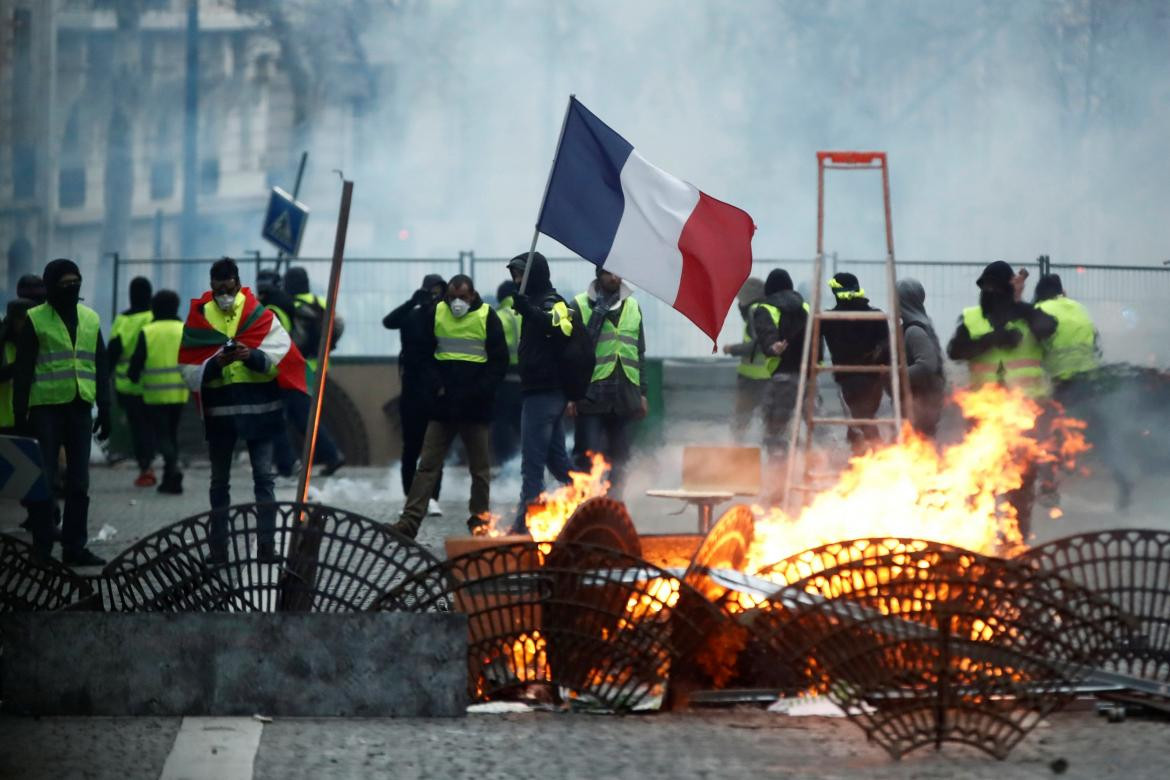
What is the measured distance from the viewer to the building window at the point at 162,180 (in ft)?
103

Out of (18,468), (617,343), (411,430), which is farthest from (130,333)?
(18,468)

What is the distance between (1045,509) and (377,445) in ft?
22.1

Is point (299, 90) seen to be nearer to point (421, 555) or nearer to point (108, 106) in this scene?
point (108, 106)

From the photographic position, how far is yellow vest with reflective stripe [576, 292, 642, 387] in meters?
10.5

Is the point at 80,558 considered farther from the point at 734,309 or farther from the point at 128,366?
the point at 734,309

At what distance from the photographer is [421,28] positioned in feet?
93.5

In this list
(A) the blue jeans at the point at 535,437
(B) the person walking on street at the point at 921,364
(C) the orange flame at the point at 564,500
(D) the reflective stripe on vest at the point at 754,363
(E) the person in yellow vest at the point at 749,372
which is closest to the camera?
(C) the orange flame at the point at 564,500

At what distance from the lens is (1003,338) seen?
34.3 feet

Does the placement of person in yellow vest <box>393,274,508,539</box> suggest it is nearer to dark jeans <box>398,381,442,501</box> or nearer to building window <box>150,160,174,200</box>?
dark jeans <box>398,381,442,501</box>

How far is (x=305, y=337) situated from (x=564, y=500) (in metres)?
5.02

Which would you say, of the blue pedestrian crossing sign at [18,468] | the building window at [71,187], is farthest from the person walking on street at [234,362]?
the building window at [71,187]

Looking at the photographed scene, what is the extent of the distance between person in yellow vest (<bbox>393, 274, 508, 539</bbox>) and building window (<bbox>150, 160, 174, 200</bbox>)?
22.4m

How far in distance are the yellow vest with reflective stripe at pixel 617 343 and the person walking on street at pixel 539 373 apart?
1.40ft

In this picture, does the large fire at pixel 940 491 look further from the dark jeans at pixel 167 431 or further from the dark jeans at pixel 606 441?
the dark jeans at pixel 167 431
